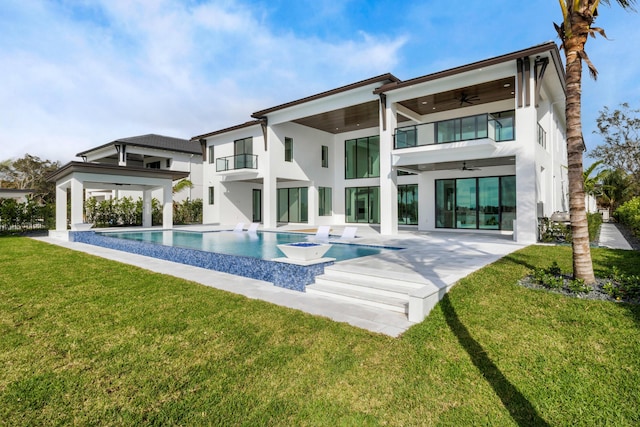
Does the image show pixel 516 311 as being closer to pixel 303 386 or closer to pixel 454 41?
pixel 303 386

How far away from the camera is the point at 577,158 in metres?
6.53

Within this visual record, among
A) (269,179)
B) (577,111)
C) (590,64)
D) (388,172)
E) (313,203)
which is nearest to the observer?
(577,111)

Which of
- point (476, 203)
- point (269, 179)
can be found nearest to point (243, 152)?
point (269, 179)

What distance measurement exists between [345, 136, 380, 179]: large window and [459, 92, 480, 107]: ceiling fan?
707 centimetres

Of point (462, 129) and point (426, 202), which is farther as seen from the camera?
point (426, 202)

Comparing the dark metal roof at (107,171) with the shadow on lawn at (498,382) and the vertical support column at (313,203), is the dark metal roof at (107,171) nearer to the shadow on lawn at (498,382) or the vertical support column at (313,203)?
the vertical support column at (313,203)

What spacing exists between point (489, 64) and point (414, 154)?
4669 millimetres

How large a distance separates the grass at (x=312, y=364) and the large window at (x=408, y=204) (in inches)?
638

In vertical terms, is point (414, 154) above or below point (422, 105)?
below

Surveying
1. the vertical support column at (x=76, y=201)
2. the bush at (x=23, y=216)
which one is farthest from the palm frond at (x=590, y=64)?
the bush at (x=23, y=216)

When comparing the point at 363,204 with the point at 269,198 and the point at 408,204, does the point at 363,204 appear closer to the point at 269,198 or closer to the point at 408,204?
the point at 408,204

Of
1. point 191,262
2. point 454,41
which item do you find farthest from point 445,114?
point 191,262

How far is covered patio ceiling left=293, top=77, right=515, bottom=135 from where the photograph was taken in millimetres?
16047

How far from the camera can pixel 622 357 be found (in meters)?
4.13
